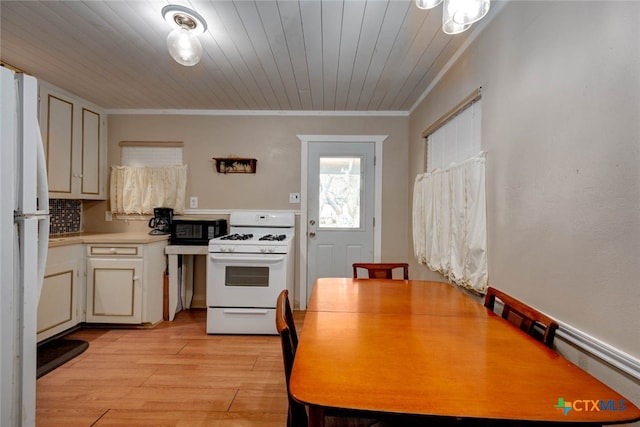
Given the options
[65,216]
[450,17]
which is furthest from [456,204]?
[65,216]

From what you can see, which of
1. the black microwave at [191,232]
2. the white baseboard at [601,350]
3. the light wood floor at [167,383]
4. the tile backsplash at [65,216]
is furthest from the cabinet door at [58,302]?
the white baseboard at [601,350]

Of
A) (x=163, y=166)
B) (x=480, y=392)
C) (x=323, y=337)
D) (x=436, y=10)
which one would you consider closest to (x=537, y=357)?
(x=480, y=392)

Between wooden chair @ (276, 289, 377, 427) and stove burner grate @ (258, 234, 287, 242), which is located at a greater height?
stove burner grate @ (258, 234, 287, 242)

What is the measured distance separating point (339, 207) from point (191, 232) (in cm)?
165

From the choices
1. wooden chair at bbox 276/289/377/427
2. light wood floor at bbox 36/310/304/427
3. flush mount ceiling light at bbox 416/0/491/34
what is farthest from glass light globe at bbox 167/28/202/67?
light wood floor at bbox 36/310/304/427

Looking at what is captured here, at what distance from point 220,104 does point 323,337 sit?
2918mm

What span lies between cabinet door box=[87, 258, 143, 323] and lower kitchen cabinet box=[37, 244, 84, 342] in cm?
9

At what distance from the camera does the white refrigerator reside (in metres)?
1.11

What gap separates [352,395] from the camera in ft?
2.42

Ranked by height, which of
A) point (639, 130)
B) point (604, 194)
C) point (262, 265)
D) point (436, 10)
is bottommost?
point (262, 265)

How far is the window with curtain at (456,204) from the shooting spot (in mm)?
1728

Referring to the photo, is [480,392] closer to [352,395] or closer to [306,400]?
[352,395]

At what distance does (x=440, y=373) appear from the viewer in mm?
844

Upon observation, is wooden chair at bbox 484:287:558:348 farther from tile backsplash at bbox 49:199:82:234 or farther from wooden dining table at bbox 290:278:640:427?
tile backsplash at bbox 49:199:82:234
